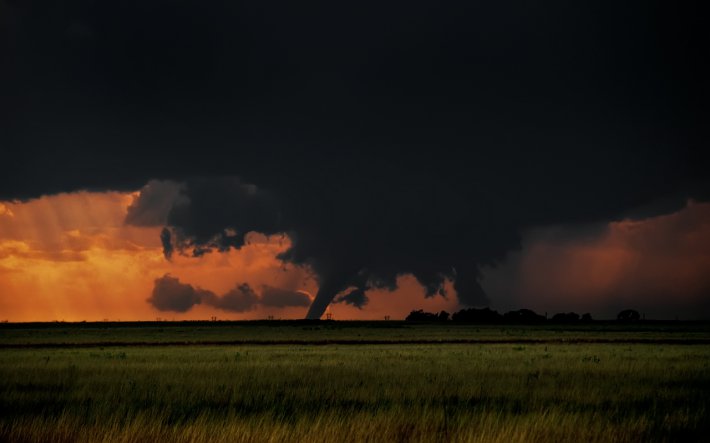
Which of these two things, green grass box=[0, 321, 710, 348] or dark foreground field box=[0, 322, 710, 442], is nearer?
dark foreground field box=[0, 322, 710, 442]

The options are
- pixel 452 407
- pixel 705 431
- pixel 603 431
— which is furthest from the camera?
pixel 452 407

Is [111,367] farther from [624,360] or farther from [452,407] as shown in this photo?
[624,360]

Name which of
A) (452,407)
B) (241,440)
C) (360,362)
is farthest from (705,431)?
(360,362)

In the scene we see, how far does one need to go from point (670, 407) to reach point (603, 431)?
5877 mm

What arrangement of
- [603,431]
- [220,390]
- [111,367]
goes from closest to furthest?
[603,431] < [220,390] < [111,367]

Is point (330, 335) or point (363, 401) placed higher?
point (330, 335)

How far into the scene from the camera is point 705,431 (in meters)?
13.6

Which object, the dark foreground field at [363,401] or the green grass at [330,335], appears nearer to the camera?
the dark foreground field at [363,401]

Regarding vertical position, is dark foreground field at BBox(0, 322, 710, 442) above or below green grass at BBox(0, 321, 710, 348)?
below

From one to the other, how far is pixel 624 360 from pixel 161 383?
957 inches

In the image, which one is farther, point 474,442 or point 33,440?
point 33,440

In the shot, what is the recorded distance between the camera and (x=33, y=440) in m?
11.7

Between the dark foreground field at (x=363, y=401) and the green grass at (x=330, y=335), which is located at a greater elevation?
the green grass at (x=330, y=335)

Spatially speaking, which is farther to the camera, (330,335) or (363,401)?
(330,335)
